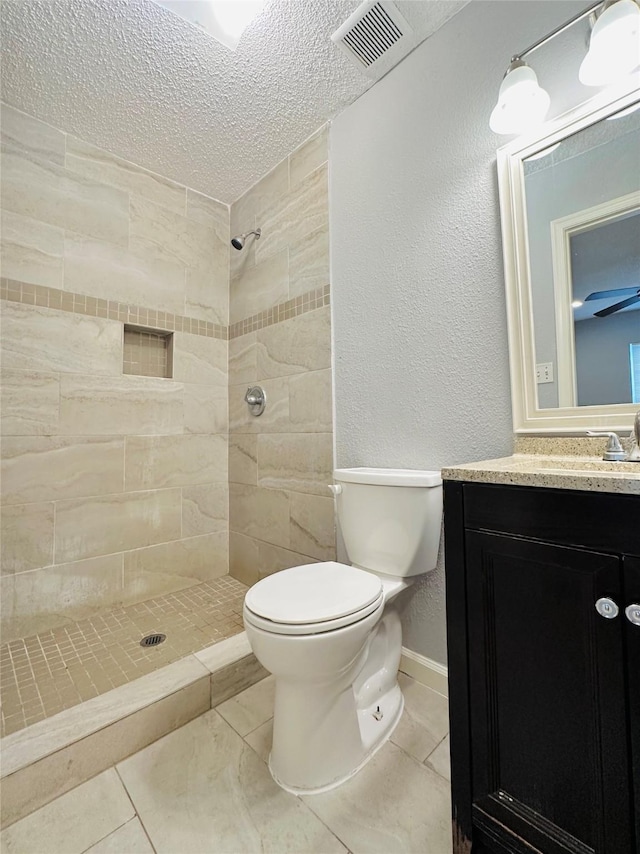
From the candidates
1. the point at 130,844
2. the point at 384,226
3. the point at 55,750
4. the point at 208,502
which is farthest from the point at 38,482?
the point at 384,226

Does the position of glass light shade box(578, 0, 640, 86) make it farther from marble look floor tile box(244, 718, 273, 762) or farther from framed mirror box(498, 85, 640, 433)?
marble look floor tile box(244, 718, 273, 762)

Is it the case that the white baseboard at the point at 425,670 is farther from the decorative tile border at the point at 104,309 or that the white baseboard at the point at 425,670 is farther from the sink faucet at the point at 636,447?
the decorative tile border at the point at 104,309

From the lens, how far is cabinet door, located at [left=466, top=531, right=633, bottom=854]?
60 centimetres

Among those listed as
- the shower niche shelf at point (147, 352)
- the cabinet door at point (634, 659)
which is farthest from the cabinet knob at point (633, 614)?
Result: the shower niche shelf at point (147, 352)

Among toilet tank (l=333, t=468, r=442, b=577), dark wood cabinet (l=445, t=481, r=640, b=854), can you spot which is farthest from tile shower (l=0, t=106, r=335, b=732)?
dark wood cabinet (l=445, t=481, r=640, b=854)

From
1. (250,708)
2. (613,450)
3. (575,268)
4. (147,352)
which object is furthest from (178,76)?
(250,708)

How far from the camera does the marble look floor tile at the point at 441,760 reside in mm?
1017

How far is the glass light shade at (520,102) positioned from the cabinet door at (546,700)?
1.17 meters

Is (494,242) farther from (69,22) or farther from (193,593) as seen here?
(193,593)

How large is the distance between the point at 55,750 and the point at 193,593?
40.9 inches

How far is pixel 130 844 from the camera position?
0.85 meters

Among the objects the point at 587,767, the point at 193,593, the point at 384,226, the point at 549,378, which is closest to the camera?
the point at 587,767

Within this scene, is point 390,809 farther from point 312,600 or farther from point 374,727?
point 312,600

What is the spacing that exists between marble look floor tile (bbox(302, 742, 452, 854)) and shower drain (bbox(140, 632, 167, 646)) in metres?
0.86
